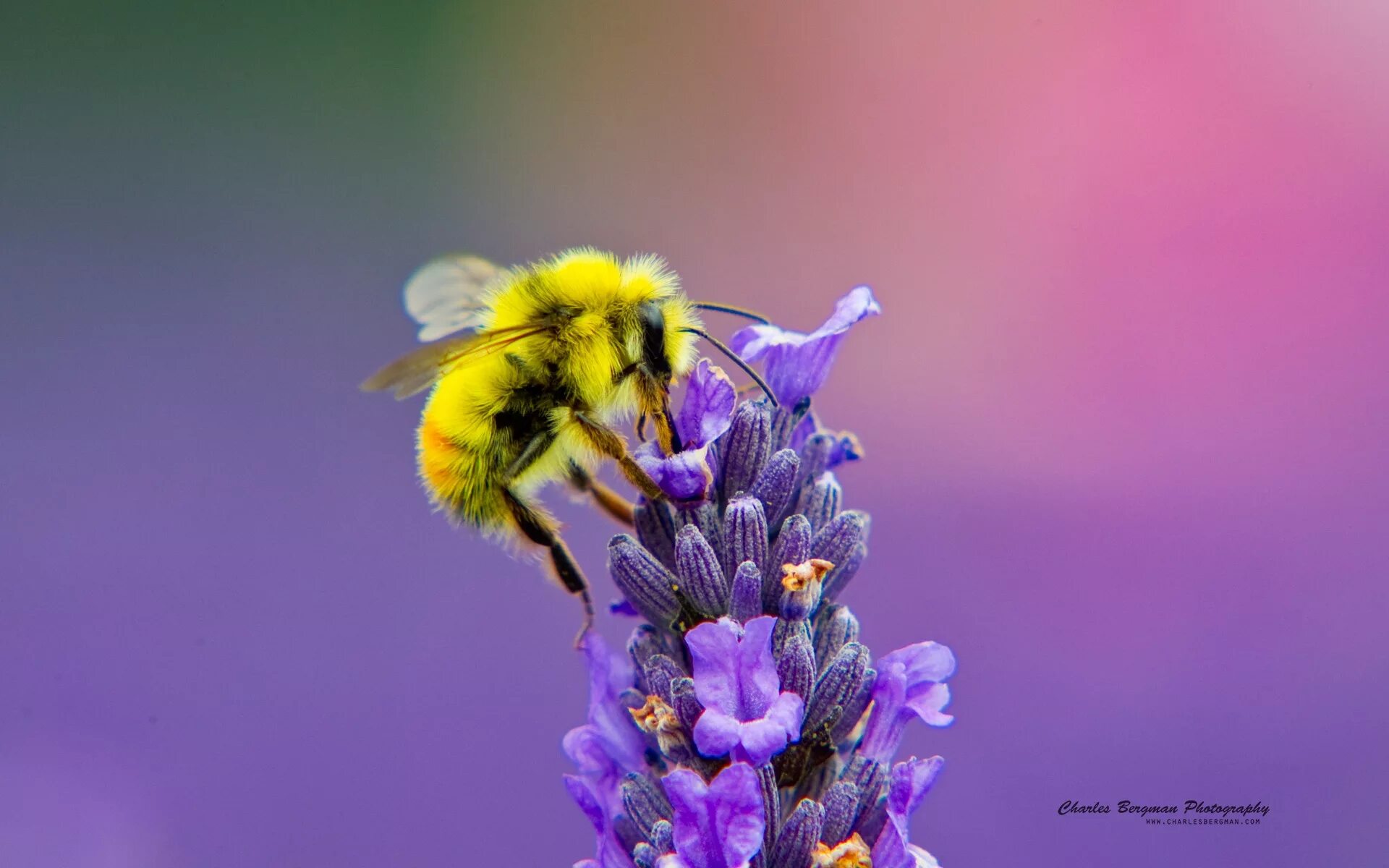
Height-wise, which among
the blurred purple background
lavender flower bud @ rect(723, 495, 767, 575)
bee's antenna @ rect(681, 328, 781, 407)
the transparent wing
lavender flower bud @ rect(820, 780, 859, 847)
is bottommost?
lavender flower bud @ rect(820, 780, 859, 847)

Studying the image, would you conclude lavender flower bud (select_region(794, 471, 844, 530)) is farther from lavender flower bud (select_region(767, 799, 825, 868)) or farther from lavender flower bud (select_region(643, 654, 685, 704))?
lavender flower bud (select_region(767, 799, 825, 868))

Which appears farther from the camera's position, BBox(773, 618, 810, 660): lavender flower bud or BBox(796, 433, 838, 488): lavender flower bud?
BBox(796, 433, 838, 488): lavender flower bud

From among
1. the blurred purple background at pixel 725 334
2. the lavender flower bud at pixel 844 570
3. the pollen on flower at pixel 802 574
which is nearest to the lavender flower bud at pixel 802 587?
the pollen on flower at pixel 802 574

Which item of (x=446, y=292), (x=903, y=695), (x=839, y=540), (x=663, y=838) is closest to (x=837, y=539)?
(x=839, y=540)

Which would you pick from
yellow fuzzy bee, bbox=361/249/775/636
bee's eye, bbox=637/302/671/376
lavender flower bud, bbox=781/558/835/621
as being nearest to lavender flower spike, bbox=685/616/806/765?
lavender flower bud, bbox=781/558/835/621

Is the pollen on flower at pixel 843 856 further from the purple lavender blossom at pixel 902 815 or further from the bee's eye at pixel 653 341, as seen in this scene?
the bee's eye at pixel 653 341

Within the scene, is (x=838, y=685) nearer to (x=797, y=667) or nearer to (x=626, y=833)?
(x=797, y=667)

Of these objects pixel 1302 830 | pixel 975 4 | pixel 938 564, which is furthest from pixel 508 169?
pixel 1302 830
